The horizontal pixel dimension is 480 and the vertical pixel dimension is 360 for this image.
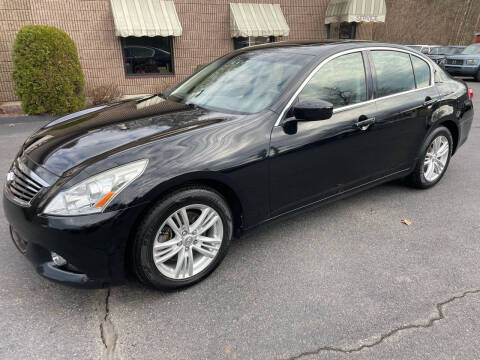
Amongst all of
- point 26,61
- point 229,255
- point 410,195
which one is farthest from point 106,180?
point 26,61

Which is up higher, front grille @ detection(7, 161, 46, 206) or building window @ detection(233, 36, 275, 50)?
building window @ detection(233, 36, 275, 50)

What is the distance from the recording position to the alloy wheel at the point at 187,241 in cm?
246

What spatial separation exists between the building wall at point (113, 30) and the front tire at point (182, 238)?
926cm

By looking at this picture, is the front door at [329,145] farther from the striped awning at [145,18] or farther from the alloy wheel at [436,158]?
the striped awning at [145,18]

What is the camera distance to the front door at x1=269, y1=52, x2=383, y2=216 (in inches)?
113

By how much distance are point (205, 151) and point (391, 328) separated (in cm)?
163

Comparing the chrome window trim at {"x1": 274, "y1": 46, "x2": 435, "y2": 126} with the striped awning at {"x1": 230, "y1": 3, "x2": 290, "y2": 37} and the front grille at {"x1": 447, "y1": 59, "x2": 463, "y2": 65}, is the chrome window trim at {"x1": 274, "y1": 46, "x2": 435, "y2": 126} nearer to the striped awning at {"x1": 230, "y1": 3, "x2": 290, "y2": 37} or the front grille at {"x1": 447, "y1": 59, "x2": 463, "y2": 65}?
the striped awning at {"x1": 230, "y1": 3, "x2": 290, "y2": 37}

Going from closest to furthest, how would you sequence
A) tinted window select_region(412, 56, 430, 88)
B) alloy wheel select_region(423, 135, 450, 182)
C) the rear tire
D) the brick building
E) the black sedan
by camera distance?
1. the black sedan
2. tinted window select_region(412, 56, 430, 88)
3. the rear tire
4. alloy wheel select_region(423, 135, 450, 182)
5. the brick building

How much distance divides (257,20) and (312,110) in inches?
384

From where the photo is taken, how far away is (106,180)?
7.27 feet

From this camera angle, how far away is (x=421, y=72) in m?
4.00

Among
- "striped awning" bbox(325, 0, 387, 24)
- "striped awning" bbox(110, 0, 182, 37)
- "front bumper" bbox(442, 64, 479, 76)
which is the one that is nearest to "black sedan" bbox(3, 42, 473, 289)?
"striped awning" bbox(110, 0, 182, 37)

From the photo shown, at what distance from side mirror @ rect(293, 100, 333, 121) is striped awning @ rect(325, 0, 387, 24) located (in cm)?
1039

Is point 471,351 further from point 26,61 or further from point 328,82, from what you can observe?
point 26,61
